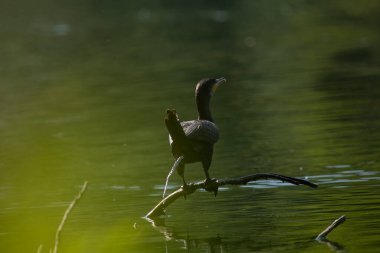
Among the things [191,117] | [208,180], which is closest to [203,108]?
[208,180]

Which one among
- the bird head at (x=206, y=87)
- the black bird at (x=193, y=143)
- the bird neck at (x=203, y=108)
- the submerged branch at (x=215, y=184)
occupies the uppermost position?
the bird head at (x=206, y=87)

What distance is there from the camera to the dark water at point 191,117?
1180cm

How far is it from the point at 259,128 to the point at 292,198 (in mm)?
6935

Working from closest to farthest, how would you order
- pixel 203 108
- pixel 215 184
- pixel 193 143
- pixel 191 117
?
pixel 215 184
pixel 193 143
pixel 203 108
pixel 191 117

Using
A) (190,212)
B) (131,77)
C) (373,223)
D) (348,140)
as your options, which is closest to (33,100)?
(131,77)

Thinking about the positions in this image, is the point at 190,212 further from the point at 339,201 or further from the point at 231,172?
the point at 231,172

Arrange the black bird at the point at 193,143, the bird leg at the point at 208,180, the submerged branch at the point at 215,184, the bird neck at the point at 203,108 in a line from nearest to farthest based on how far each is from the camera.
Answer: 1. the submerged branch at the point at 215,184
2. the black bird at the point at 193,143
3. the bird leg at the point at 208,180
4. the bird neck at the point at 203,108

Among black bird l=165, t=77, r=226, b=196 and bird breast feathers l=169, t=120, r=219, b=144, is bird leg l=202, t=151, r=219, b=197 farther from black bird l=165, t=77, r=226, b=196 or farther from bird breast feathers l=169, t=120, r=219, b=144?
bird breast feathers l=169, t=120, r=219, b=144

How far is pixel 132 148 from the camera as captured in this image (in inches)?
743

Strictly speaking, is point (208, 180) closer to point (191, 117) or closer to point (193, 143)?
point (193, 143)

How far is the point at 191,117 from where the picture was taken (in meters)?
22.4

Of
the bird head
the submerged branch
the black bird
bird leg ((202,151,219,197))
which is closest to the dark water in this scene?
the submerged branch

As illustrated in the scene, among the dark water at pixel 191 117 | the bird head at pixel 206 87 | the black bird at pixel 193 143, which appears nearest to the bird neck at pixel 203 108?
the bird head at pixel 206 87

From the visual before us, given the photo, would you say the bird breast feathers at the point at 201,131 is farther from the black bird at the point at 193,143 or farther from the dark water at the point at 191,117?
the dark water at the point at 191,117
